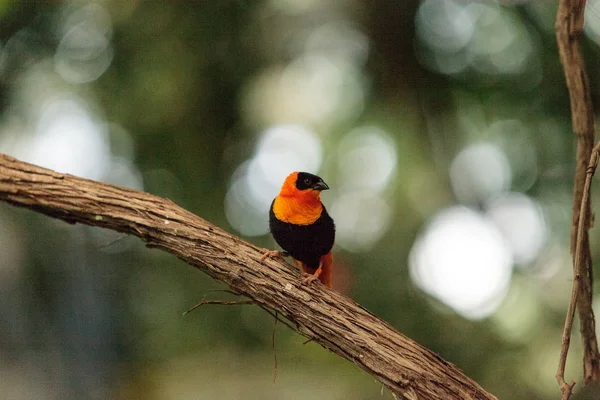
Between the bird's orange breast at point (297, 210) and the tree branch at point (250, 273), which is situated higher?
the bird's orange breast at point (297, 210)

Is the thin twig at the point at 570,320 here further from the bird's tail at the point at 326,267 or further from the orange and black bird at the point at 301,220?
the bird's tail at the point at 326,267

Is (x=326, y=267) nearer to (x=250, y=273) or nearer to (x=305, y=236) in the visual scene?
(x=305, y=236)

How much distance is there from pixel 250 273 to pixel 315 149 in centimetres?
302

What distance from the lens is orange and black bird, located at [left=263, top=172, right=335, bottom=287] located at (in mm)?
3080

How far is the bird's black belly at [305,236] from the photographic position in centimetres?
310

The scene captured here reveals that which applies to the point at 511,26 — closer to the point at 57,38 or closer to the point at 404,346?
the point at 404,346

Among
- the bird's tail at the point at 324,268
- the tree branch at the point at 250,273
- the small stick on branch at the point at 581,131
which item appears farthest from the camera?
the bird's tail at the point at 324,268

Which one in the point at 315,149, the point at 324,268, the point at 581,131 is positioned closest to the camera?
the point at 581,131

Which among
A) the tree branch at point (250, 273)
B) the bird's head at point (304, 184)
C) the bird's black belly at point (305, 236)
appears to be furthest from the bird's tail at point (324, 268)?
the tree branch at point (250, 273)

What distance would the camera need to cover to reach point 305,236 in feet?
10.2

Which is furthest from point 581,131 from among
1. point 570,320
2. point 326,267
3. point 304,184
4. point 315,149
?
point 315,149

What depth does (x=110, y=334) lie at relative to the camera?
5.11 metres

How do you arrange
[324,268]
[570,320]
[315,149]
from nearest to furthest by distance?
[570,320] < [324,268] < [315,149]

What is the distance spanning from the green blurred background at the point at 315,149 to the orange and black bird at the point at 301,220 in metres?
1.76
